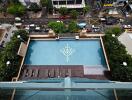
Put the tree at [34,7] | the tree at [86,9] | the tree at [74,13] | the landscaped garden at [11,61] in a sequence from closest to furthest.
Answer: the landscaped garden at [11,61], the tree at [74,13], the tree at [86,9], the tree at [34,7]

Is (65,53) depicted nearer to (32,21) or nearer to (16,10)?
(32,21)

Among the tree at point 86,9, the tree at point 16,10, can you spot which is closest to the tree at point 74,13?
the tree at point 86,9

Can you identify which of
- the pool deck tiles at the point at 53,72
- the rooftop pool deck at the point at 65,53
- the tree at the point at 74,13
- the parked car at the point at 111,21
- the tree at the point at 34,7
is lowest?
the pool deck tiles at the point at 53,72

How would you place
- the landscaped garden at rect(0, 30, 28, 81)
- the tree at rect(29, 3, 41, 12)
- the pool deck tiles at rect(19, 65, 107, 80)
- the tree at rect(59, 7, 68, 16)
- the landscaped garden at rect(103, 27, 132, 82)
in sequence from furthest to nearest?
the tree at rect(29, 3, 41, 12)
the tree at rect(59, 7, 68, 16)
the pool deck tiles at rect(19, 65, 107, 80)
the landscaped garden at rect(0, 30, 28, 81)
the landscaped garden at rect(103, 27, 132, 82)

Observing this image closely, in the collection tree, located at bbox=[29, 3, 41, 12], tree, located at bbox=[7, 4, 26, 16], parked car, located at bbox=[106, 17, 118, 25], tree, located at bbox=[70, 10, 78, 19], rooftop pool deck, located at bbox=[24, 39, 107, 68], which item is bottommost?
rooftop pool deck, located at bbox=[24, 39, 107, 68]

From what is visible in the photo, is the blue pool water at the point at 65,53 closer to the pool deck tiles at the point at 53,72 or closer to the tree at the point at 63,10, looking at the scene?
the pool deck tiles at the point at 53,72

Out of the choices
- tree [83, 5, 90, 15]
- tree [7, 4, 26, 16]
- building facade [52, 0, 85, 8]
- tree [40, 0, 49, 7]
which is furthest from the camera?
building facade [52, 0, 85, 8]

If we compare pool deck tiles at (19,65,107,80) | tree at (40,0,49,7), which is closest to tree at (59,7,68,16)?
tree at (40,0,49,7)

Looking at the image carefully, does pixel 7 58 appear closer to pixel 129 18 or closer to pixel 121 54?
pixel 121 54

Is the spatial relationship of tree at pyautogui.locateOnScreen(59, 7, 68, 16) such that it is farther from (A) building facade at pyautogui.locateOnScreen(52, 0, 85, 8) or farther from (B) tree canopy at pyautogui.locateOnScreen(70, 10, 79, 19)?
(A) building facade at pyautogui.locateOnScreen(52, 0, 85, 8)
